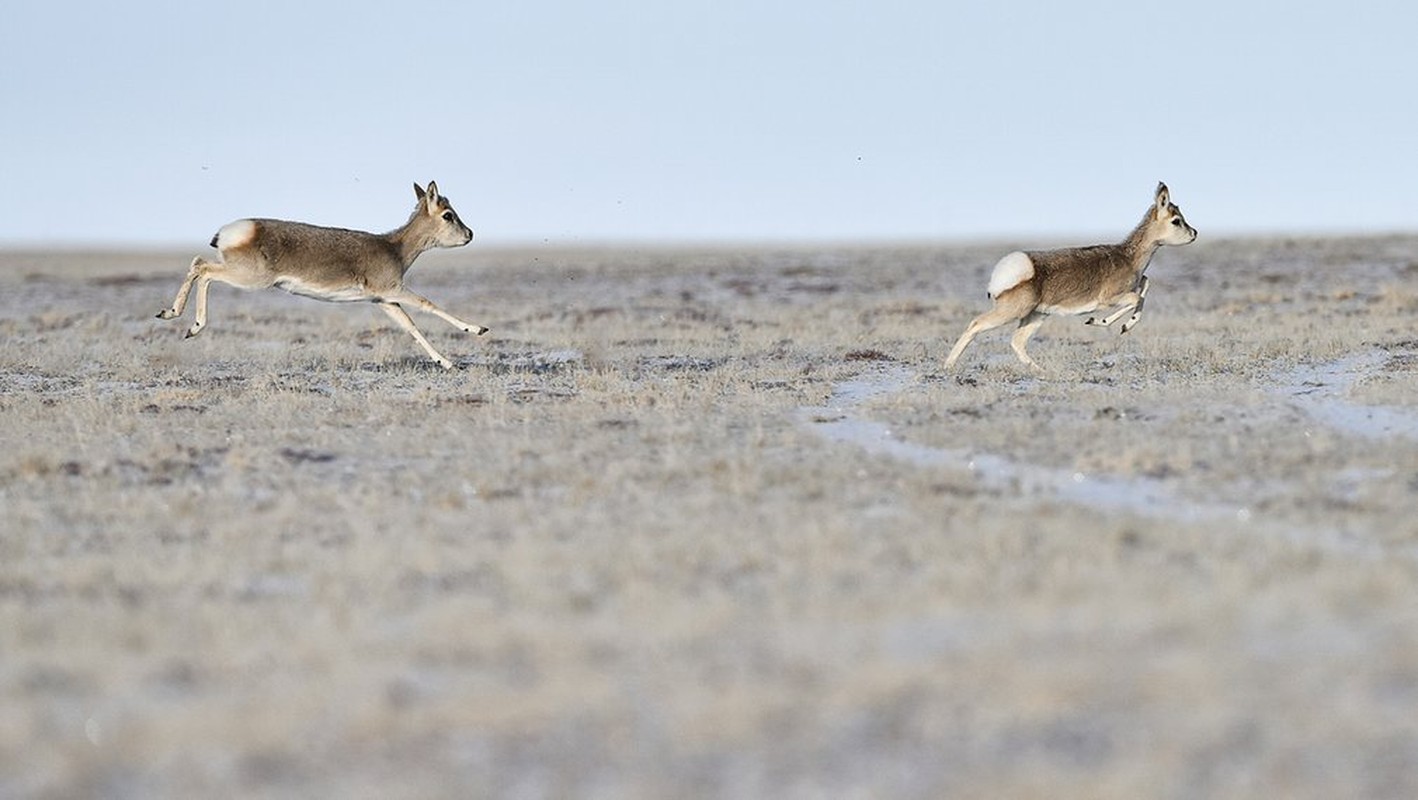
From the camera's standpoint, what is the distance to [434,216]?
787 inches

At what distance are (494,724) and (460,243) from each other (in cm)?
1560

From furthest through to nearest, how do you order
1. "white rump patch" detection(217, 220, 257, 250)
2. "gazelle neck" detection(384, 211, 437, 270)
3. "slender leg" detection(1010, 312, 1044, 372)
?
"gazelle neck" detection(384, 211, 437, 270) → "slender leg" detection(1010, 312, 1044, 372) → "white rump patch" detection(217, 220, 257, 250)

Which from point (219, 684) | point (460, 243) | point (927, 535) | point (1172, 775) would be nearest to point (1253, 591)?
Answer: point (927, 535)

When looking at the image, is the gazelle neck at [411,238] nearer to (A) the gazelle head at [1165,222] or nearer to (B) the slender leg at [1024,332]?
(B) the slender leg at [1024,332]

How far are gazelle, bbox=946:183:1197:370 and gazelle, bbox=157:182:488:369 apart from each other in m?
5.62

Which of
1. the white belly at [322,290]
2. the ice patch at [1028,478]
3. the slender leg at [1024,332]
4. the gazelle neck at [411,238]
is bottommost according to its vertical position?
the ice patch at [1028,478]

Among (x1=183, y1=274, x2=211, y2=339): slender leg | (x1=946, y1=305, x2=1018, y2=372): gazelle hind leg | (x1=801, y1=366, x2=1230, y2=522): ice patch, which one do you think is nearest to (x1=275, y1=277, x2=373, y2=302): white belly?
(x1=183, y1=274, x2=211, y2=339): slender leg

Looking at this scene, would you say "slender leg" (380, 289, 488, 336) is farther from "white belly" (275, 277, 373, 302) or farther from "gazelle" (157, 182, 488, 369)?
"white belly" (275, 277, 373, 302)

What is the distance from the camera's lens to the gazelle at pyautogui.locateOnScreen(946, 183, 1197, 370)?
1828 centimetres

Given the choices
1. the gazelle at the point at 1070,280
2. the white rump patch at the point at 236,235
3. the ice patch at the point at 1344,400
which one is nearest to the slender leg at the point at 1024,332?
the gazelle at the point at 1070,280

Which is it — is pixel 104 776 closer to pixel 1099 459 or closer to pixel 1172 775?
pixel 1172 775

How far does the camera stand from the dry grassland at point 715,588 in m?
5.22

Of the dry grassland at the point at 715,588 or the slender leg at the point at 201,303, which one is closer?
the dry grassland at the point at 715,588

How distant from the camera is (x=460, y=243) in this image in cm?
2064
